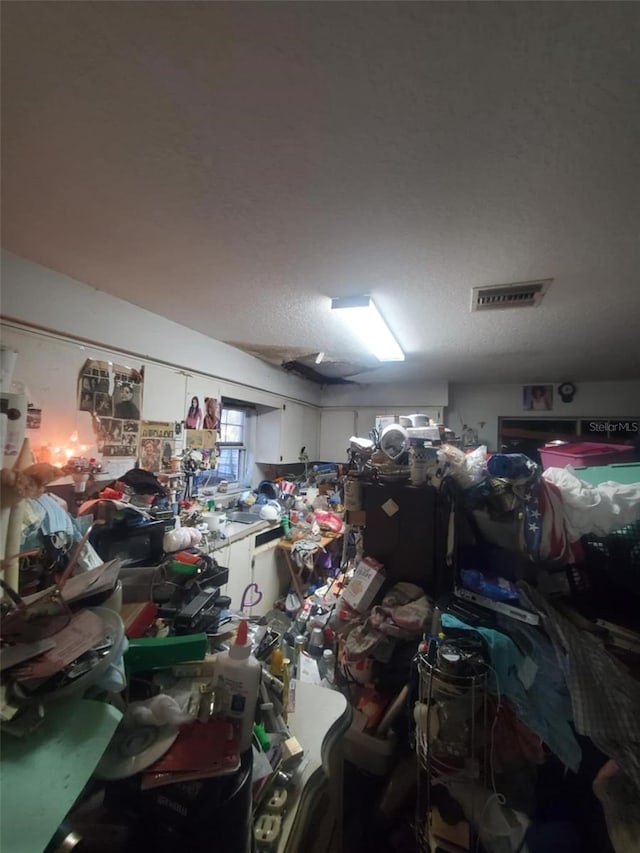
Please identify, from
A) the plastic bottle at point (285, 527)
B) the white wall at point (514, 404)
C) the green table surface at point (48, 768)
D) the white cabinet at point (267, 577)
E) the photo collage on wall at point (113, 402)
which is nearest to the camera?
the green table surface at point (48, 768)

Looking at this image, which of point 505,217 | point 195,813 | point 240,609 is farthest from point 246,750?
point 240,609

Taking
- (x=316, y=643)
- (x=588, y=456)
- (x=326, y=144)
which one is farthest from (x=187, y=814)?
(x=588, y=456)

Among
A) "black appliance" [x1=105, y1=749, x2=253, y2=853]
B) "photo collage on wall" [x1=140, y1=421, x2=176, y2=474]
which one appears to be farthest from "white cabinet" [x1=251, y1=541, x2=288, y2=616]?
"black appliance" [x1=105, y1=749, x2=253, y2=853]

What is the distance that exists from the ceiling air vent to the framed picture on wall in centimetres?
298

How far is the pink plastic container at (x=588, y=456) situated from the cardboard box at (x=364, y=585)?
1.48m

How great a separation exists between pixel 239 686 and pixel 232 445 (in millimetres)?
2965

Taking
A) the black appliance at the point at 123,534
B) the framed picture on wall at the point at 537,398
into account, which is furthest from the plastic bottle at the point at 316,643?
the framed picture on wall at the point at 537,398

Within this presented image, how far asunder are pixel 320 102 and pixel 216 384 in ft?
7.60

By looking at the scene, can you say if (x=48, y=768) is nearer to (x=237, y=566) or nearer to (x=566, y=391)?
(x=237, y=566)

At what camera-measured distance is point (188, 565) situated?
1.51 metres

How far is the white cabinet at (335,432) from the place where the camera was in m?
4.84

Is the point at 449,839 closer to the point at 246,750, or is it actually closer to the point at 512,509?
the point at 246,750

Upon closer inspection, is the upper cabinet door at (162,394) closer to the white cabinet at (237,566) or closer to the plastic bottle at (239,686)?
the white cabinet at (237,566)

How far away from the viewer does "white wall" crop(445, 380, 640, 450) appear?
4.08m
